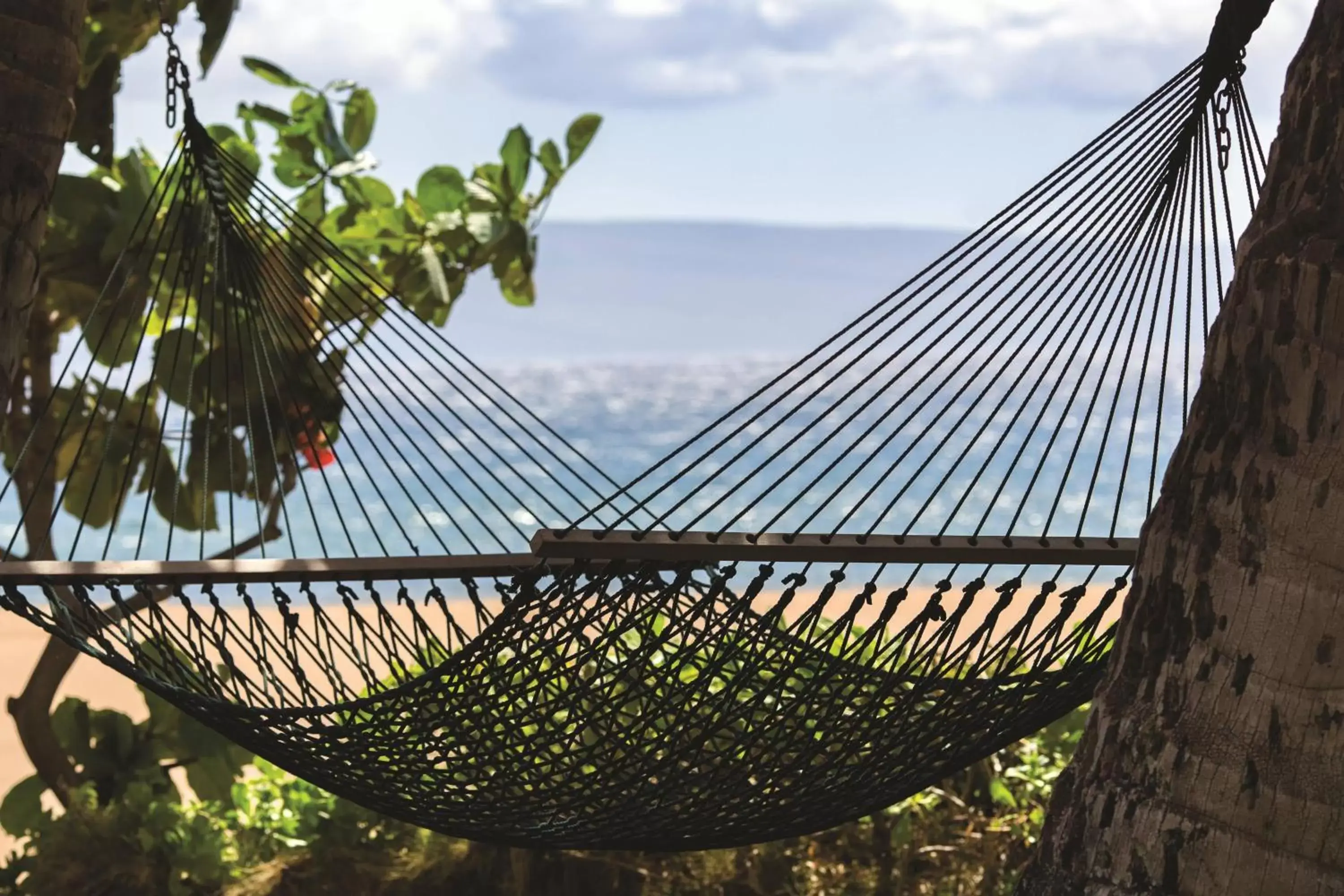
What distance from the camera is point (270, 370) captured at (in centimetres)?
148

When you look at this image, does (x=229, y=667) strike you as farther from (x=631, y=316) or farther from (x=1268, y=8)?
(x=631, y=316)

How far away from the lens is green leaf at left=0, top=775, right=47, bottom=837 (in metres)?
2.08

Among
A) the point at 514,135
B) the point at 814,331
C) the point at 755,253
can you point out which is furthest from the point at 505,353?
the point at 514,135

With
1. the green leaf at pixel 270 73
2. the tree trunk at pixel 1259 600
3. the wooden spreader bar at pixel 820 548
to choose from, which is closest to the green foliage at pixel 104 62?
the green leaf at pixel 270 73

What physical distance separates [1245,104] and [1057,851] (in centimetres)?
68

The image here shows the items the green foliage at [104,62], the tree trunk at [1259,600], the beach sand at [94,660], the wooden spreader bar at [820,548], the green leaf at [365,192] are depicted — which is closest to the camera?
the tree trunk at [1259,600]

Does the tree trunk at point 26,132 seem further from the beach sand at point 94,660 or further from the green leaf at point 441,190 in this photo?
the beach sand at point 94,660

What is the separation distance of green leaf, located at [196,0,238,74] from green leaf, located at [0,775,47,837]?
109 centimetres

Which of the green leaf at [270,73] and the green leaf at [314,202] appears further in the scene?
the green leaf at [314,202]

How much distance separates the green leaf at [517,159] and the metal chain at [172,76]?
25.7 inches

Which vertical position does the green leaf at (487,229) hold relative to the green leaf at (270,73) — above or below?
below

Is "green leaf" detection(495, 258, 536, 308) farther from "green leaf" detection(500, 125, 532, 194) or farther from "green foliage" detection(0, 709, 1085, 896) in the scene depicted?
"green foliage" detection(0, 709, 1085, 896)

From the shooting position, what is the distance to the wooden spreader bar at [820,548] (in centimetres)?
104

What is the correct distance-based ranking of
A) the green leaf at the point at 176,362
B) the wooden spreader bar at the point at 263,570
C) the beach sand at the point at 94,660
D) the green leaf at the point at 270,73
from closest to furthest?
the wooden spreader bar at the point at 263,570, the green leaf at the point at 176,362, the green leaf at the point at 270,73, the beach sand at the point at 94,660
